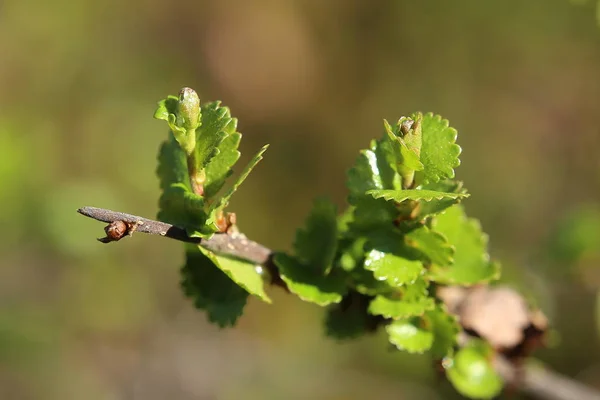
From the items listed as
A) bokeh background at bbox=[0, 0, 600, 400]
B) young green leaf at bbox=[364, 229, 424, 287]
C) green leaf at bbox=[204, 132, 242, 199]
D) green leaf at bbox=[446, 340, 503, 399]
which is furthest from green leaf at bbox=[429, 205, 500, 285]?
bokeh background at bbox=[0, 0, 600, 400]

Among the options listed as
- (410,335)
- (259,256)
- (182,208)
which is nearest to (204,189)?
(182,208)

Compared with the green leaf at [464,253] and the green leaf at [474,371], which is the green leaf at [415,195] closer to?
the green leaf at [464,253]

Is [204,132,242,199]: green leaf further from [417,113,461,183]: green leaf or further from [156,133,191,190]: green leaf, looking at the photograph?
[417,113,461,183]: green leaf

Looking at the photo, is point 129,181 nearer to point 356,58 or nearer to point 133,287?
point 133,287

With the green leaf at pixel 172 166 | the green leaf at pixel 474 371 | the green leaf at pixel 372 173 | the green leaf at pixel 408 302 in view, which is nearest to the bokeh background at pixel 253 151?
the green leaf at pixel 474 371

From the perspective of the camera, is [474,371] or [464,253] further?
[474,371]

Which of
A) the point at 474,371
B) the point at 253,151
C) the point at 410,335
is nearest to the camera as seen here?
the point at 410,335

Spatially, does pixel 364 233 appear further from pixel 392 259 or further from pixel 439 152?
pixel 439 152

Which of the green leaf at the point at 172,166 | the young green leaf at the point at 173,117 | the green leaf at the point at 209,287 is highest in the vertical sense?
the young green leaf at the point at 173,117
